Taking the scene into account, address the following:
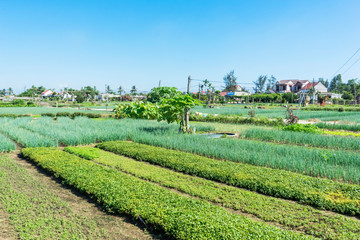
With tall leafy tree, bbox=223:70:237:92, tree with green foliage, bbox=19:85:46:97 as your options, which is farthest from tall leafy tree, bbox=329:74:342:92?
tree with green foliage, bbox=19:85:46:97

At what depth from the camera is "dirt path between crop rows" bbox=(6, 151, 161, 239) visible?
4.21 m

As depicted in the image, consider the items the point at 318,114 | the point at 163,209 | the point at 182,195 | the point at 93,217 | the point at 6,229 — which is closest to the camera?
the point at 6,229

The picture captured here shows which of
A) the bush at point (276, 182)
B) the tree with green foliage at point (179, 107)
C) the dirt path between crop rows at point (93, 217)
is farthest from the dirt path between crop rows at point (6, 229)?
the tree with green foliage at point (179, 107)

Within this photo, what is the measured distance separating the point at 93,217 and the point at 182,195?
5.97ft

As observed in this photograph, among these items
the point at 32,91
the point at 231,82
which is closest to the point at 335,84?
the point at 231,82

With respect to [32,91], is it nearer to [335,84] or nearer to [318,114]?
[318,114]

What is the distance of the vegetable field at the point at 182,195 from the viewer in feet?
13.6

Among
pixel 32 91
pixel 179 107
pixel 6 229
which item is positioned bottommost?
pixel 6 229

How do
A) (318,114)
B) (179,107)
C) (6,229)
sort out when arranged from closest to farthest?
(6,229), (179,107), (318,114)

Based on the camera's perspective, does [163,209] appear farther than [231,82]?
No

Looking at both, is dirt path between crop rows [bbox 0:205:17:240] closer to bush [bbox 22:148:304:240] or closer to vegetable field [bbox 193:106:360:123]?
bush [bbox 22:148:304:240]

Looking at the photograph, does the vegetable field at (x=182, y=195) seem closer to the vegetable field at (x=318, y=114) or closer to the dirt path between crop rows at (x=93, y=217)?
the dirt path between crop rows at (x=93, y=217)

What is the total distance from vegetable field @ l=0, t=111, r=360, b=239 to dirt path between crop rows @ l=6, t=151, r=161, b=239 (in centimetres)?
2

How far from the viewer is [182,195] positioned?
562 centimetres
